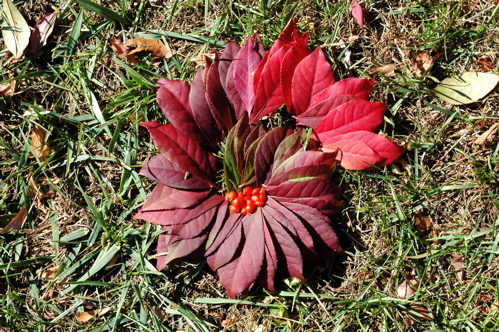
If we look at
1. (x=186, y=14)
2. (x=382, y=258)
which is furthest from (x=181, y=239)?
(x=186, y=14)

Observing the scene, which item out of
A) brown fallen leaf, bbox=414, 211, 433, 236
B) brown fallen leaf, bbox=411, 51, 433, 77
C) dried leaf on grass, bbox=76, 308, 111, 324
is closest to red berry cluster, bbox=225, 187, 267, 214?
brown fallen leaf, bbox=414, 211, 433, 236

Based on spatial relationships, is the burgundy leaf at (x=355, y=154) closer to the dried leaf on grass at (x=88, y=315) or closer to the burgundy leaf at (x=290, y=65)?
the burgundy leaf at (x=290, y=65)

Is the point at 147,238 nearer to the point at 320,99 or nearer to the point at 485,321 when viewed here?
the point at 320,99

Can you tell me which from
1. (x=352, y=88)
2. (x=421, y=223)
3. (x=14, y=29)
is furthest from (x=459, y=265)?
(x=14, y=29)

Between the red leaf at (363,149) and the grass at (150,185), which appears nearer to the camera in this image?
the red leaf at (363,149)

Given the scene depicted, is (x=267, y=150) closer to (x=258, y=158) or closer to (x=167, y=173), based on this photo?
(x=258, y=158)

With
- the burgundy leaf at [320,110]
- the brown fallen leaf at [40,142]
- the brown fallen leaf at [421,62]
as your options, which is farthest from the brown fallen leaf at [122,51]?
the brown fallen leaf at [421,62]

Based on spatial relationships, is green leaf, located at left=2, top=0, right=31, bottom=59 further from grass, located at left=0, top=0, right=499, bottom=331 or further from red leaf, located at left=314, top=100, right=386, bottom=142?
red leaf, located at left=314, top=100, right=386, bottom=142
